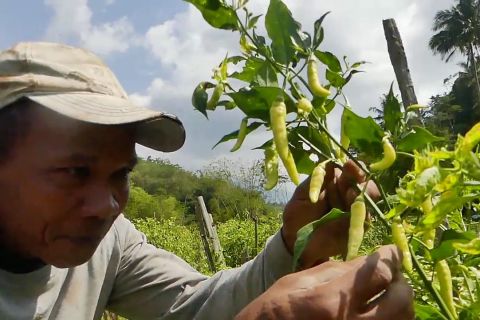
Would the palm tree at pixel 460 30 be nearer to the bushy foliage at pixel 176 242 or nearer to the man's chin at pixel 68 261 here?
the bushy foliage at pixel 176 242

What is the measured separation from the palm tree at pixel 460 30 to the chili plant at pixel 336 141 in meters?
33.0

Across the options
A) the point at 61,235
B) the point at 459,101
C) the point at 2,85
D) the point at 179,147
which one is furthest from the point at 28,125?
the point at 459,101

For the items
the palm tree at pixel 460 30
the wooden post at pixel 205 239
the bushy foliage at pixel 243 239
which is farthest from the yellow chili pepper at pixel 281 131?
the palm tree at pixel 460 30

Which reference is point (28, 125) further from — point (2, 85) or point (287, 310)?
point (287, 310)

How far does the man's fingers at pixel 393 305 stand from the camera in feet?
1.93

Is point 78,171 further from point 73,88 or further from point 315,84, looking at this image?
point 315,84

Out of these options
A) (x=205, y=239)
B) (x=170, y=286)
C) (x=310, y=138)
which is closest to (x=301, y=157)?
(x=310, y=138)

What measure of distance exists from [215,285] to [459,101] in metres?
32.5

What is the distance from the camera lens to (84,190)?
103 centimetres

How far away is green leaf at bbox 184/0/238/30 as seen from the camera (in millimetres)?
786

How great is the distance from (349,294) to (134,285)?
37.7 inches

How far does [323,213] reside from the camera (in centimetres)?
98

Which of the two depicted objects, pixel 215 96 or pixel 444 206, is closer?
pixel 444 206

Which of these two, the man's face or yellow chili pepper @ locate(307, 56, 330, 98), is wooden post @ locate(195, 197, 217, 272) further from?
yellow chili pepper @ locate(307, 56, 330, 98)
